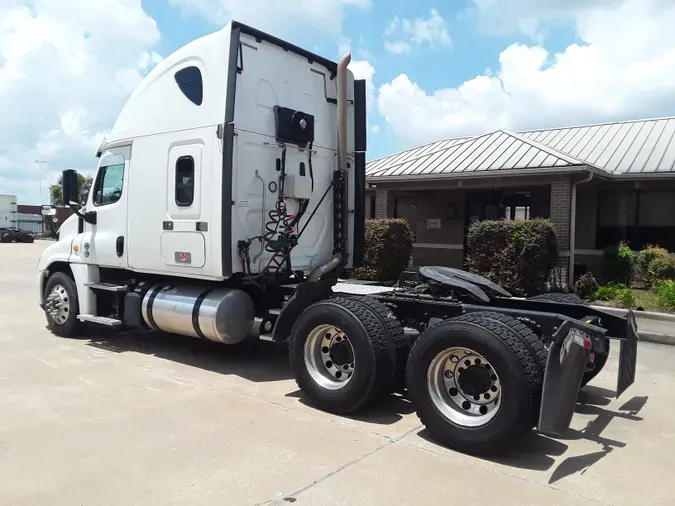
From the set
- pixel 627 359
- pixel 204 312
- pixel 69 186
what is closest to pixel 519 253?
pixel 627 359

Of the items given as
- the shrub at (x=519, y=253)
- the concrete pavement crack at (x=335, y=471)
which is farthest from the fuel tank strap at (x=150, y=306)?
the shrub at (x=519, y=253)

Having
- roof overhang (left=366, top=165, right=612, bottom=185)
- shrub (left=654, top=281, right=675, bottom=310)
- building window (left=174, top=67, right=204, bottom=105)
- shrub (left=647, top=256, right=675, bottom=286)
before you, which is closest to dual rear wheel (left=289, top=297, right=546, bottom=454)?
building window (left=174, top=67, right=204, bottom=105)

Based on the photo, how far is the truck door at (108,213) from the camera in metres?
7.78

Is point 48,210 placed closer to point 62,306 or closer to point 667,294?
point 62,306

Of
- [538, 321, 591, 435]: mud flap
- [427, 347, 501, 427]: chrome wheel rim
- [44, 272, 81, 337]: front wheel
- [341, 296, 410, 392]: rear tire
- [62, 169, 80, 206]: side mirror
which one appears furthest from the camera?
[44, 272, 81, 337]: front wheel

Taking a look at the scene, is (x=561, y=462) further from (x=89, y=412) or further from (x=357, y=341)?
(x=89, y=412)

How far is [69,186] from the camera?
326 inches

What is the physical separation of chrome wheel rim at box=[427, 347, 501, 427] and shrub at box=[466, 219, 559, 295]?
25.9ft

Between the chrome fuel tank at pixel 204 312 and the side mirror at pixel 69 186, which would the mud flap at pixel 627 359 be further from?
the side mirror at pixel 69 186

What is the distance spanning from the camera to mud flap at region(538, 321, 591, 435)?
4.12m

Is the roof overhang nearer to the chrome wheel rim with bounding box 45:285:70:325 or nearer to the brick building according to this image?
the brick building

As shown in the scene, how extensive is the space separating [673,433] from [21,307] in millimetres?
11225

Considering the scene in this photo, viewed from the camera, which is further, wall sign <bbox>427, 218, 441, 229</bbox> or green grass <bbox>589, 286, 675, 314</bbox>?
wall sign <bbox>427, 218, 441, 229</bbox>

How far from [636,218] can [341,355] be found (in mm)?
12581
